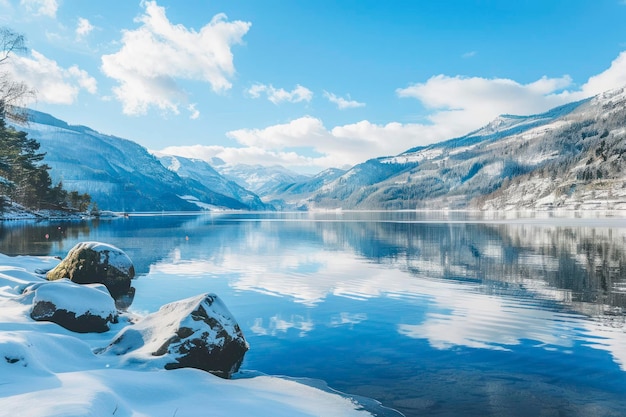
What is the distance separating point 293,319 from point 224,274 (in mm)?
15327

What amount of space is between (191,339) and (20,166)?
7881 centimetres

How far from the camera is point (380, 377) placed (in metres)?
12.7

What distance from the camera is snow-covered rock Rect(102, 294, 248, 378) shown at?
12.4 m

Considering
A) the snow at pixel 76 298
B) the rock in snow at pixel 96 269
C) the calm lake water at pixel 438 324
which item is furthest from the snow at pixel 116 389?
the rock in snow at pixel 96 269

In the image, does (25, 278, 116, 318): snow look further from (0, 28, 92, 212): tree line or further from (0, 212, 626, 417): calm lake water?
(0, 28, 92, 212): tree line

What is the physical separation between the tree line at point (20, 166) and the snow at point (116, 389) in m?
44.8

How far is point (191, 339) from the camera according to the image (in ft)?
41.6

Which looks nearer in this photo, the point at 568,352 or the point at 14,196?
the point at 568,352

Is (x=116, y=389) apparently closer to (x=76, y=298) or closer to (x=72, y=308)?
(x=72, y=308)

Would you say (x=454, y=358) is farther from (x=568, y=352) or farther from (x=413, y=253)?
(x=413, y=253)

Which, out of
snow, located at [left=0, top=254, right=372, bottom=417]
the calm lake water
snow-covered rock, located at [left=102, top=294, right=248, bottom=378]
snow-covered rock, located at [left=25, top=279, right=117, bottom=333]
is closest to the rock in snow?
the calm lake water

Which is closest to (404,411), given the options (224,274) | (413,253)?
(224,274)

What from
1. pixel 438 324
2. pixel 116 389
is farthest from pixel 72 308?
pixel 438 324

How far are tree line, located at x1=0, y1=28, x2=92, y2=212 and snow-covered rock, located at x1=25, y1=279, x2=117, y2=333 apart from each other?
39.3 metres
